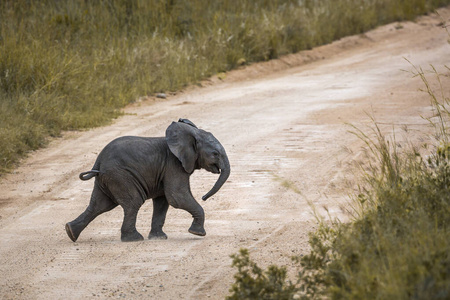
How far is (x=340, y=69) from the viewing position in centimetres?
1738

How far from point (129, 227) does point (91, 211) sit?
18.1 inches

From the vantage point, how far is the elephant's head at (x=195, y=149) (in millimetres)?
7199

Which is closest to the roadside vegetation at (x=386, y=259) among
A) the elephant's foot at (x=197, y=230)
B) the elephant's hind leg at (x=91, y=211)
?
the elephant's foot at (x=197, y=230)

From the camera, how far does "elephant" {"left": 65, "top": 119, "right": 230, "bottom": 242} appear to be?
23.6ft

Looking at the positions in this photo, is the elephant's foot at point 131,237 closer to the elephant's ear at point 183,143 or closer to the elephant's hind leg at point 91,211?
the elephant's hind leg at point 91,211

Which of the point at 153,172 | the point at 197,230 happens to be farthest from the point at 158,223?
the point at 153,172

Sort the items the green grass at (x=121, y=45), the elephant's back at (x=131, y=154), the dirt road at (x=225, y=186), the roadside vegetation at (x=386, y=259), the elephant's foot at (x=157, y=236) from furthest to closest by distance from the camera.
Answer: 1. the green grass at (x=121, y=45)
2. the elephant's foot at (x=157, y=236)
3. the elephant's back at (x=131, y=154)
4. the dirt road at (x=225, y=186)
5. the roadside vegetation at (x=386, y=259)

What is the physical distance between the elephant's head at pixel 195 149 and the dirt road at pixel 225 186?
64 centimetres

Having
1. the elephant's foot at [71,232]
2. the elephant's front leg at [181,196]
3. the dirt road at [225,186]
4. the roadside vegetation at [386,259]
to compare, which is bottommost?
the dirt road at [225,186]

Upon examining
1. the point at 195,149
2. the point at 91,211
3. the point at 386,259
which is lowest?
the point at 91,211

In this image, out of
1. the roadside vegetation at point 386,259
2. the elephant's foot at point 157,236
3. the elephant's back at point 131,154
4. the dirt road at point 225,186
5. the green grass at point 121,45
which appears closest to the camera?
the roadside vegetation at point 386,259

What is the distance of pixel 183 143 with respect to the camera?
23.6 feet

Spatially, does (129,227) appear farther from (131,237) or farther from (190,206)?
(190,206)

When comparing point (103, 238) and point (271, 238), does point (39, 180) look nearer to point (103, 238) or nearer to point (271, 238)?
point (103, 238)
